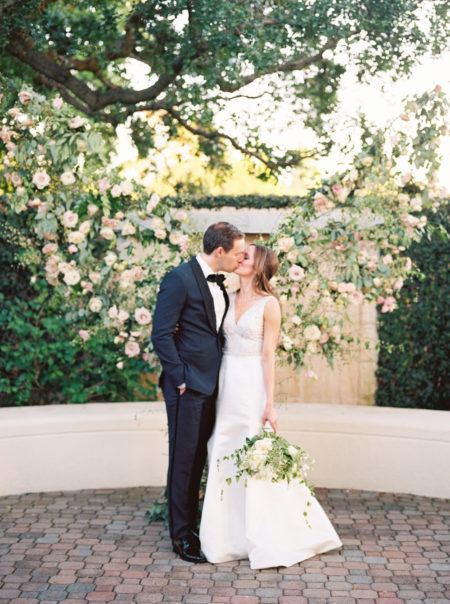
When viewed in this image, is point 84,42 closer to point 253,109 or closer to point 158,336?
point 253,109

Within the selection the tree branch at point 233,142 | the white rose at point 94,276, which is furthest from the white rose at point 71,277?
the tree branch at point 233,142

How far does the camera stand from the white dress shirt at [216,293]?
521cm

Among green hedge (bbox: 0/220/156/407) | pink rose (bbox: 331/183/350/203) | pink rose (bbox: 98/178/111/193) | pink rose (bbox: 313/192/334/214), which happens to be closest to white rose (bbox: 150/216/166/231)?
pink rose (bbox: 98/178/111/193)

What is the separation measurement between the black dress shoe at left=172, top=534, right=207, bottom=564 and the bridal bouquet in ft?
1.46

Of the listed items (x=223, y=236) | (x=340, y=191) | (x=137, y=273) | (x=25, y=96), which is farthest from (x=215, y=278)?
(x=25, y=96)

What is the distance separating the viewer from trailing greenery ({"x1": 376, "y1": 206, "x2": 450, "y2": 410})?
746 centimetres

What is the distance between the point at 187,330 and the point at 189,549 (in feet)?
4.10

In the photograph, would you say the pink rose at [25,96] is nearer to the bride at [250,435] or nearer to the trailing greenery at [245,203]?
the bride at [250,435]

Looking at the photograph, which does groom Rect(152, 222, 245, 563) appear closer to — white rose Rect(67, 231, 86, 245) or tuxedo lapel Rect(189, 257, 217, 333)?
tuxedo lapel Rect(189, 257, 217, 333)

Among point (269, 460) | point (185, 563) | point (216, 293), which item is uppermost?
point (216, 293)

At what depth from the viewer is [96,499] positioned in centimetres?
641

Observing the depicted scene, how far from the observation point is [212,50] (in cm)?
729

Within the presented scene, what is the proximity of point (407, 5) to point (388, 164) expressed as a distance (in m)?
2.04

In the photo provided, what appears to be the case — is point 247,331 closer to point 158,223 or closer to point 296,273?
point 296,273
